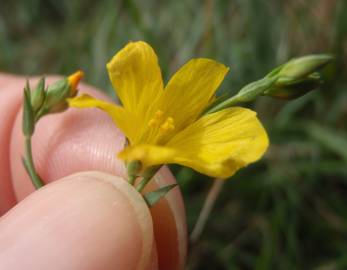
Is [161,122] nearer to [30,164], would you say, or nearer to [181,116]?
[181,116]

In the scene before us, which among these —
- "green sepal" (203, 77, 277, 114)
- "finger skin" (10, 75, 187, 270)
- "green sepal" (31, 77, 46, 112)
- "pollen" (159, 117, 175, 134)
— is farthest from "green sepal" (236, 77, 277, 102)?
"green sepal" (31, 77, 46, 112)

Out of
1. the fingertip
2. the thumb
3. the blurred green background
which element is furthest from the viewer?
the blurred green background

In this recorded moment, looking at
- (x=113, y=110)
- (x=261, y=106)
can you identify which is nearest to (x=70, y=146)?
(x=113, y=110)

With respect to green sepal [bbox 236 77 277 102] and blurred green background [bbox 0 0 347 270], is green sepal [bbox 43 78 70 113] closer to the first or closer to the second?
green sepal [bbox 236 77 277 102]

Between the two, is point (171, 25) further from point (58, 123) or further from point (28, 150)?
point (28, 150)

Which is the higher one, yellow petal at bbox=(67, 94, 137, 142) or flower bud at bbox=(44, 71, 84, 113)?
yellow petal at bbox=(67, 94, 137, 142)

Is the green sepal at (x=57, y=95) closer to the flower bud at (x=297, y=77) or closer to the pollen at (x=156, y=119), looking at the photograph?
the pollen at (x=156, y=119)
